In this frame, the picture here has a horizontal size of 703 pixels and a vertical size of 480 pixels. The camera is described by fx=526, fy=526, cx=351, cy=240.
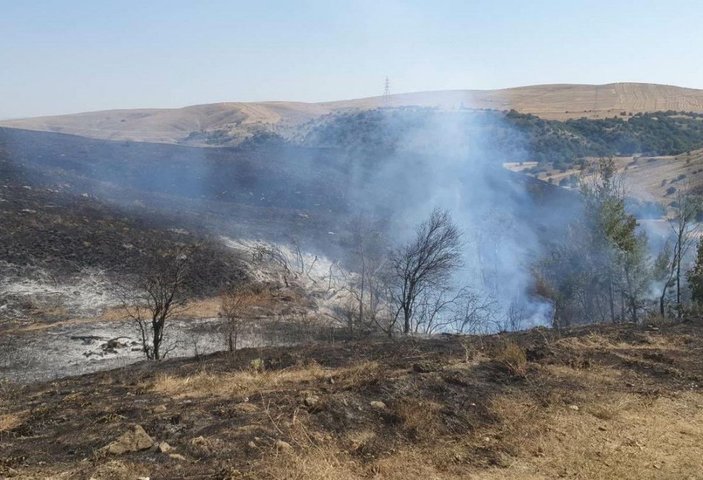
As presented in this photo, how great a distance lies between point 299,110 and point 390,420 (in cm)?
8717

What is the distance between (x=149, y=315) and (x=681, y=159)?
43808 millimetres

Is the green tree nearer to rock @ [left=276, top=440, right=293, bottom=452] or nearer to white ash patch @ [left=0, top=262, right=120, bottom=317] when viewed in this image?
rock @ [left=276, top=440, right=293, bottom=452]

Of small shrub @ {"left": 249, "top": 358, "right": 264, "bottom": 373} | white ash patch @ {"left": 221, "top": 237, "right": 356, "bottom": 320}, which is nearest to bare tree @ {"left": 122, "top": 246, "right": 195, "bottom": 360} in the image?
white ash patch @ {"left": 221, "top": 237, "right": 356, "bottom": 320}

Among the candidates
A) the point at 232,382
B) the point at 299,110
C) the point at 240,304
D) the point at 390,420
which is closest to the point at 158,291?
the point at 240,304

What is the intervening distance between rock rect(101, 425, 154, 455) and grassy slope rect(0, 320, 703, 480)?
89mm

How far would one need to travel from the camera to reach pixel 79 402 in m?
7.06

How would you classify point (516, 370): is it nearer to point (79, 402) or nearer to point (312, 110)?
point (79, 402)

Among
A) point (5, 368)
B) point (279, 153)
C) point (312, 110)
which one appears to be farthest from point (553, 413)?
point (312, 110)

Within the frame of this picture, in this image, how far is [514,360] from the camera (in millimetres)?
7988

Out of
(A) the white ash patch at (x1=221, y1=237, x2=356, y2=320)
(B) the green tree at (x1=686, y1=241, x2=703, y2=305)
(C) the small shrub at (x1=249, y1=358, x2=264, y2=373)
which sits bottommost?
(A) the white ash patch at (x1=221, y1=237, x2=356, y2=320)

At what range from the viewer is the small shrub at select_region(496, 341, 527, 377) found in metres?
7.61

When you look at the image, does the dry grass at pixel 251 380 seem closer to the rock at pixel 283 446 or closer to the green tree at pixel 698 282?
the rock at pixel 283 446

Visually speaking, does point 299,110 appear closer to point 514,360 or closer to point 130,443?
point 514,360

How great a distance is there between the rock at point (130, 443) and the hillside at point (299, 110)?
5787 cm
